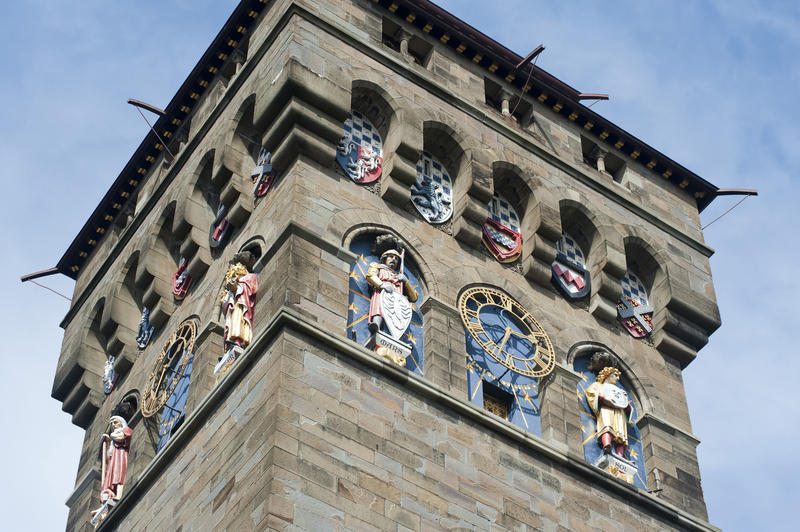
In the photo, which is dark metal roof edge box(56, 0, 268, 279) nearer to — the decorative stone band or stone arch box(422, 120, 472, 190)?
stone arch box(422, 120, 472, 190)

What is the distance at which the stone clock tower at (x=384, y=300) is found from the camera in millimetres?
24344

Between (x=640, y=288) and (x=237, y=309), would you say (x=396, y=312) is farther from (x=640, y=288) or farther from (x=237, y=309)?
(x=640, y=288)

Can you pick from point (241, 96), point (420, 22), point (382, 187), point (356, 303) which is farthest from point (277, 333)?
point (420, 22)

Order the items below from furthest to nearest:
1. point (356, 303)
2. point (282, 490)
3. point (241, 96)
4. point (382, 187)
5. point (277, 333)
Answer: point (241, 96), point (382, 187), point (356, 303), point (277, 333), point (282, 490)

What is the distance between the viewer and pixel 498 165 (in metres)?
30.5

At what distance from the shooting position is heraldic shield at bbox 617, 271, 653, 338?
30.3 m

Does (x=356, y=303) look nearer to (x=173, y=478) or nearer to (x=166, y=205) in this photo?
(x=173, y=478)

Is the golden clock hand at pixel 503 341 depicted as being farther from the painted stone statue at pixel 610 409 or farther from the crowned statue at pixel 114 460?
the crowned statue at pixel 114 460

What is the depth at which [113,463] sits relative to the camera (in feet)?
95.1

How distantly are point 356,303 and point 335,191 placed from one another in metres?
2.10

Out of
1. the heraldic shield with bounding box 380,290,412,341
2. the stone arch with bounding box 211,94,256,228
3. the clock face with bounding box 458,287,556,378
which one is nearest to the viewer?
the heraldic shield with bounding box 380,290,412,341

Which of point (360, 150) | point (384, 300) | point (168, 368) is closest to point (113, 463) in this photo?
point (168, 368)

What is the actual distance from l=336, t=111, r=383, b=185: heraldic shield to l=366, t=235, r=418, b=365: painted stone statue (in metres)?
1.42

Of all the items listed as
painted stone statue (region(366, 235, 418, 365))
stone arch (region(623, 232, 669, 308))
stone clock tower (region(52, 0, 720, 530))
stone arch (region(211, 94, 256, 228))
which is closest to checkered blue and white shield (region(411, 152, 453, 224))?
stone clock tower (region(52, 0, 720, 530))
